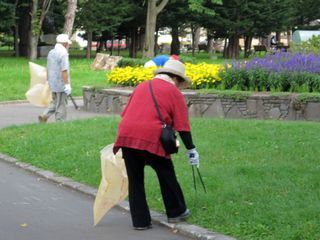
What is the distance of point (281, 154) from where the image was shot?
30.1ft

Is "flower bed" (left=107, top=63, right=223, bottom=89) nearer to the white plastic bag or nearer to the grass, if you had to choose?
the grass

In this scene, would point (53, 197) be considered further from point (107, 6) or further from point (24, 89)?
point (107, 6)

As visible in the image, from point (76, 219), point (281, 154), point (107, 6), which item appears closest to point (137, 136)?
point (76, 219)

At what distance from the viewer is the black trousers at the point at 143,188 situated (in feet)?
21.0

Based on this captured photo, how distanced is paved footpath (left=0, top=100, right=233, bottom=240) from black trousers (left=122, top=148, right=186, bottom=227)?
0.15m

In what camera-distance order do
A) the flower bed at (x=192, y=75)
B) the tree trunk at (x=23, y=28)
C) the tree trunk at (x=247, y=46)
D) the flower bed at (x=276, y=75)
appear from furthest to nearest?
the tree trunk at (x=247, y=46) < the tree trunk at (x=23, y=28) < the flower bed at (x=192, y=75) < the flower bed at (x=276, y=75)

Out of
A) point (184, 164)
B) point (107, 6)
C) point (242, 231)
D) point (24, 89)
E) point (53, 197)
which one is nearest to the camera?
point (242, 231)

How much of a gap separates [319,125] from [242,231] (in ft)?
19.2

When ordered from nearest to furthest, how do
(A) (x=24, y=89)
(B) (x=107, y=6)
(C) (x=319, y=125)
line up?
(C) (x=319, y=125) < (A) (x=24, y=89) < (B) (x=107, y=6)

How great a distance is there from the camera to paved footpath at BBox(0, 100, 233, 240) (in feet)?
20.9

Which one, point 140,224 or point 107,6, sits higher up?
point 107,6

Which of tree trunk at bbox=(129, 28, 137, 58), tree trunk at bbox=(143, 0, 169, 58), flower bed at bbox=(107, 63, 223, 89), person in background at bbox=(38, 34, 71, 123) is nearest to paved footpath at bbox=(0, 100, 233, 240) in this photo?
person in background at bbox=(38, 34, 71, 123)

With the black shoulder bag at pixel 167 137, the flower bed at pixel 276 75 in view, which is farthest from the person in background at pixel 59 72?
the black shoulder bag at pixel 167 137

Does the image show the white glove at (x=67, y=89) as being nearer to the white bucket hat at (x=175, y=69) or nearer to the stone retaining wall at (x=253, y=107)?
the stone retaining wall at (x=253, y=107)
